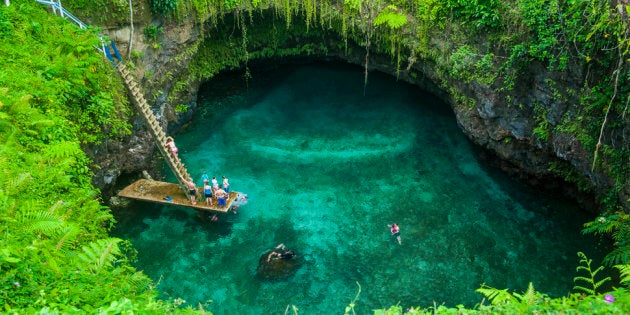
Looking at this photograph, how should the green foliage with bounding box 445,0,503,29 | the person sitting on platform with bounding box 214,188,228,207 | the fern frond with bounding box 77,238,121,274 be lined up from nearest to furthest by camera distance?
the fern frond with bounding box 77,238,121,274 < the person sitting on platform with bounding box 214,188,228,207 < the green foliage with bounding box 445,0,503,29

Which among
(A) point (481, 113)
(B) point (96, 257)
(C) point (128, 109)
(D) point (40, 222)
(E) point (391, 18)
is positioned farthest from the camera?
(E) point (391, 18)

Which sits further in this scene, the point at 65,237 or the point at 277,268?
the point at 277,268

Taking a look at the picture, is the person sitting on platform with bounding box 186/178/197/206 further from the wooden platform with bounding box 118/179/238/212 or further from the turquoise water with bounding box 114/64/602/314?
the turquoise water with bounding box 114/64/602/314

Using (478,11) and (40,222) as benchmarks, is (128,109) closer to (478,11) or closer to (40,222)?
(40,222)

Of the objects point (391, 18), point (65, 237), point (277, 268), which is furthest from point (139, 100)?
point (391, 18)

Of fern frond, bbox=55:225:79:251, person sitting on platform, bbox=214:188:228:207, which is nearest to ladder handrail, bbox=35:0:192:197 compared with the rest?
person sitting on platform, bbox=214:188:228:207

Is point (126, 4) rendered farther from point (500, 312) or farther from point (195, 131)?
point (500, 312)

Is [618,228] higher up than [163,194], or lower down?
higher up
